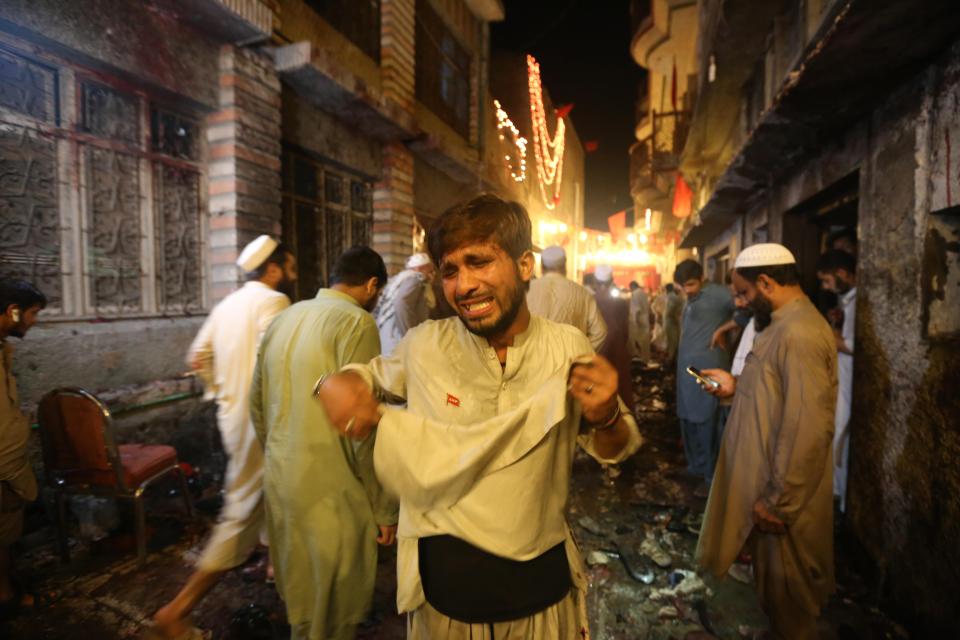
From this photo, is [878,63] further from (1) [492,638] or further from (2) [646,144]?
(2) [646,144]

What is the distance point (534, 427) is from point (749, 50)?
743 cm

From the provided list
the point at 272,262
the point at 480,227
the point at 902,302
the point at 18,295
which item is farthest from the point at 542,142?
the point at 480,227

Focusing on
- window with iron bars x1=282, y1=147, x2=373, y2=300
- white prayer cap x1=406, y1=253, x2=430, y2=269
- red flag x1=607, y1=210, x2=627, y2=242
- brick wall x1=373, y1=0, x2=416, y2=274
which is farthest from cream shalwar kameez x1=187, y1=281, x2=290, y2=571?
red flag x1=607, y1=210, x2=627, y2=242

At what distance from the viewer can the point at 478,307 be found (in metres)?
1.44

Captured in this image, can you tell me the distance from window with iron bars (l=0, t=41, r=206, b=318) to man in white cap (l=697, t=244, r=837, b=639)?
4746 millimetres

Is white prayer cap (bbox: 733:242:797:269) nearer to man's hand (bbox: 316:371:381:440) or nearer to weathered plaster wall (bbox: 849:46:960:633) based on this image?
weathered plaster wall (bbox: 849:46:960:633)

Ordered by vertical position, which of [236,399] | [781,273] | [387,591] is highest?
[781,273]

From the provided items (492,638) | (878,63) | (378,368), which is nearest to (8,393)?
(378,368)

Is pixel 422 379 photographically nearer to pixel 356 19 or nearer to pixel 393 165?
pixel 393 165

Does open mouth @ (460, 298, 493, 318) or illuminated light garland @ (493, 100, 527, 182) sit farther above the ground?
illuminated light garland @ (493, 100, 527, 182)

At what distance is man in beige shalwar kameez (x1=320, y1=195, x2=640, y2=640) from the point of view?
50.8 inches

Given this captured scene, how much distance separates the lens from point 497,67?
1519 cm

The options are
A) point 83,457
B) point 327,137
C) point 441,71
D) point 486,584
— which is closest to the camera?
point 486,584

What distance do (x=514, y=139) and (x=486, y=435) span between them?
15.9m
